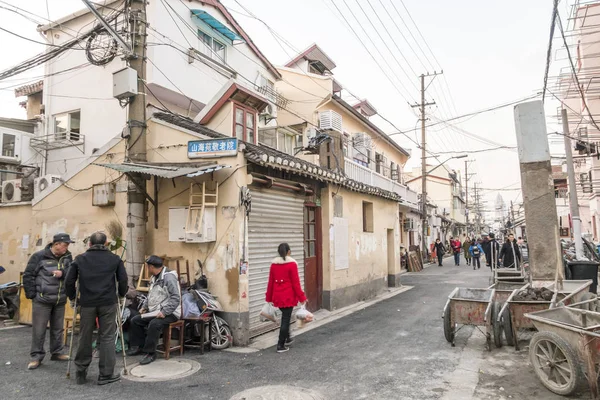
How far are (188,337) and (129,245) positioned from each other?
2112 mm

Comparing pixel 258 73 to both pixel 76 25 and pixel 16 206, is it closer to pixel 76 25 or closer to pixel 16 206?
pixel 76 25

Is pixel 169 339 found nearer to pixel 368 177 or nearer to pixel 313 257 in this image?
pixel 313 257

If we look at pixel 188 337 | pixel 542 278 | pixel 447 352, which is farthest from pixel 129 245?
pixel 542 278

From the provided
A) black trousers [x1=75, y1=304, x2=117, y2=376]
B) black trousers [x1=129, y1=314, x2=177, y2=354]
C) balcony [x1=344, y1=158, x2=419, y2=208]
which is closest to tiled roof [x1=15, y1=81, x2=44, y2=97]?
balcony [x1=344, y1=158, x2=419, y2=208]

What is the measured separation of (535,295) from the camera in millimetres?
6973

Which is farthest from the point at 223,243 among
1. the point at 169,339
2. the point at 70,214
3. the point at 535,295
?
the point at 535,295

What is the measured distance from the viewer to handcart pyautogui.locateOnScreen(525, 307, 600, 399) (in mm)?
4336

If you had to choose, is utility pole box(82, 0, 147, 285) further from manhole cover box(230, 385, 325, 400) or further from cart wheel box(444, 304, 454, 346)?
cart wheel box(444, 304, 454, 346)

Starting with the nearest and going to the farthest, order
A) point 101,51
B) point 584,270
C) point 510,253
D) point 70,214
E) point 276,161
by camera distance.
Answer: point 276,161
point 70,214
point 584,270
point 510,253
point 101,51

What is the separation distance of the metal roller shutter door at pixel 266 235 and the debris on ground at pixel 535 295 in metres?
4.70

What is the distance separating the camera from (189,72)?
13.1 m

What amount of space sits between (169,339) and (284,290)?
6.47 feet

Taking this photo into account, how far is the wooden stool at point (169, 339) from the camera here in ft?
20.7

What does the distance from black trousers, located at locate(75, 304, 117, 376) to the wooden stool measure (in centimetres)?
107
